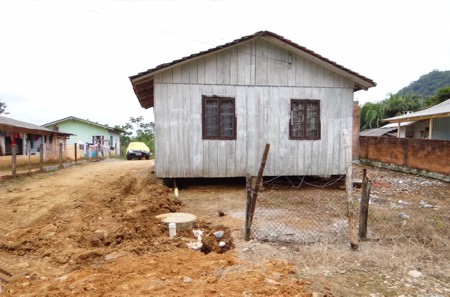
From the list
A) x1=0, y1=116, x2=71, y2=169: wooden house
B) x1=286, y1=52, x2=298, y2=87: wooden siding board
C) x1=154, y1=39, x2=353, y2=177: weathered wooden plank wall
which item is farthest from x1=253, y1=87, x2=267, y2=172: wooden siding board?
x1=0, y1=116, x2=71, y2=169: wooden house

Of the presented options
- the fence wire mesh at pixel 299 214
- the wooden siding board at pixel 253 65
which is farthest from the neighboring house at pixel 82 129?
the fence wire mesh at pixel 299 214

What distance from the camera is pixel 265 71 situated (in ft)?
31.1

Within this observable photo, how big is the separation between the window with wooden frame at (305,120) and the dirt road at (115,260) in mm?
4344

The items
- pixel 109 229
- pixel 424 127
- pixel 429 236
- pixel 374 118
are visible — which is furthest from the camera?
pixel 374 118

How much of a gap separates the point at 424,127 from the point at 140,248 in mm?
22069

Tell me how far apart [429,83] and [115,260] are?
81.0 metres

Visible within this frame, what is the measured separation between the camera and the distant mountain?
210ft

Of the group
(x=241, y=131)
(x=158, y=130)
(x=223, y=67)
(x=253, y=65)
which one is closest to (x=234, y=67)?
(x=223, y=67)

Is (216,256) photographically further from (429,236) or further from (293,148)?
(293,148)

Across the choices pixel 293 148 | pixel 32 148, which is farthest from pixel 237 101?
pixel 32 148

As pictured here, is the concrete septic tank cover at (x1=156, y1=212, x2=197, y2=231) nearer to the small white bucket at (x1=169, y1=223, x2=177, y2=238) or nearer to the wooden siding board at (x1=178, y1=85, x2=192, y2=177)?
the small white bucket at (x1=169, y1=223, x2=177, y2=238)

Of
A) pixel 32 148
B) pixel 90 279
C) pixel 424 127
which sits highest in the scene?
pixel 424 127

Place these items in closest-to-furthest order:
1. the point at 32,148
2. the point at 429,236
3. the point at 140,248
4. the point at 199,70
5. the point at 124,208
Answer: the point at 140,248
the point at 429,236
the point at 124,208
the point at 199,70
the point at 32,148

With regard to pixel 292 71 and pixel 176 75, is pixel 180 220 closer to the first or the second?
pixel 176 75
